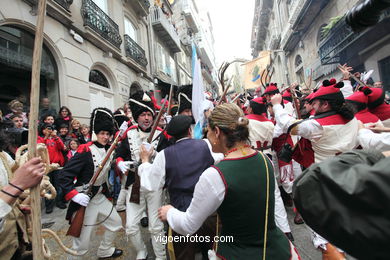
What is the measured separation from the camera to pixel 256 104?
4.20m

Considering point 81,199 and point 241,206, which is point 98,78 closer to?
point 81,199

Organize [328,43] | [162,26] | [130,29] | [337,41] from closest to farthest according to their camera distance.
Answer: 1. [337,41]
2. [328,43]
3. [130,29]
4. [162,26]

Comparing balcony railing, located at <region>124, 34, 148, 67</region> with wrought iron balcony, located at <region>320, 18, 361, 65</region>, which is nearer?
wrought iron balcony, located at <region>320, 18, 361, 65</region>

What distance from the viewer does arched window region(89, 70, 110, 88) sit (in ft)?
29.8

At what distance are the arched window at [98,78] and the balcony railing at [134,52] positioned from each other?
2.43m

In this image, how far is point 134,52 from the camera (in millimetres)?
12367

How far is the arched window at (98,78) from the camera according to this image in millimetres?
9075

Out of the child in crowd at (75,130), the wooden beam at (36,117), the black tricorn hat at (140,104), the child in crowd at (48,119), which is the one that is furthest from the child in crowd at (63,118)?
the wooden beam at (36,117)

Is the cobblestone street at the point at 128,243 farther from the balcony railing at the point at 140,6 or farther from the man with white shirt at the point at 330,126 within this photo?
the balcony railing at the point at 140,6

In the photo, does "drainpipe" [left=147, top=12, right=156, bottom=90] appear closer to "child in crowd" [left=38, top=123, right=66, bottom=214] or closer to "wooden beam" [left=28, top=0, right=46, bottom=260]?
"child in crowd" [left=38, top=123, right=66, bottom=214]

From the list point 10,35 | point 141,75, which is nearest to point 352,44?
point 141,75

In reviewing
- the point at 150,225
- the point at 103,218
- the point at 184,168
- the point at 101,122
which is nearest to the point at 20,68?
the point at 101,122

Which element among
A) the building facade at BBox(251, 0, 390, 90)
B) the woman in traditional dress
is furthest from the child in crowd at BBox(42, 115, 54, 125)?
the building facade at BBox(251, 0, 390, 90)

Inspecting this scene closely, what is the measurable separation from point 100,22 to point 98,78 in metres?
2.40
